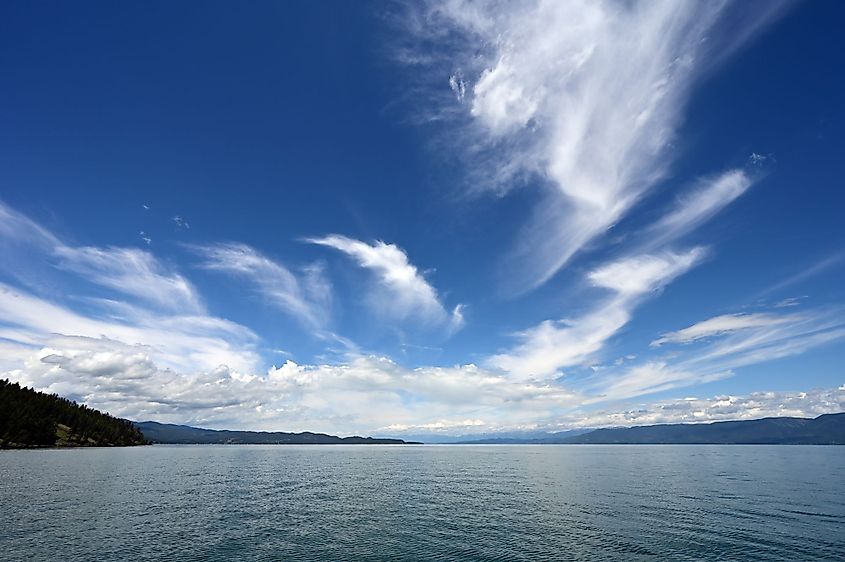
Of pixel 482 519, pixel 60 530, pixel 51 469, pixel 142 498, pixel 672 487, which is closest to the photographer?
pixel 60 530

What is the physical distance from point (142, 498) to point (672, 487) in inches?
3968

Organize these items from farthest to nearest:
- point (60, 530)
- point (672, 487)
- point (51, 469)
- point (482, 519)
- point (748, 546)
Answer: point (51, 469)
point (672, 487)
point (482, 519)
point (60, 530)
point (748, 546)

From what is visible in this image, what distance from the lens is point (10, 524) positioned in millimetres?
52344

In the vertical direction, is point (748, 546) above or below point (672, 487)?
below

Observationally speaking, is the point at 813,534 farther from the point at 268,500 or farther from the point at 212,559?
the point at 268,500

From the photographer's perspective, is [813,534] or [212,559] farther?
[813,534]

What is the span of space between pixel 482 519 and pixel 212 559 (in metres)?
33.8

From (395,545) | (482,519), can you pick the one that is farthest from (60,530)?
(482,519)

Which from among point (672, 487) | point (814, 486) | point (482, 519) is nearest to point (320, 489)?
point (482, 519)

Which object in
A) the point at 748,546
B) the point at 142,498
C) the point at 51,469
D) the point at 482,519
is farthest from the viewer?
the point at 51,469

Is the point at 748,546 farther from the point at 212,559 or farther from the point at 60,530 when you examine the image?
the point at 60,530

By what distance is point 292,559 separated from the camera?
42.0 m

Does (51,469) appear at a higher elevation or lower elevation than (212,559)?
higher

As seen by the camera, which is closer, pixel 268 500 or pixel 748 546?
pixel 748 546
